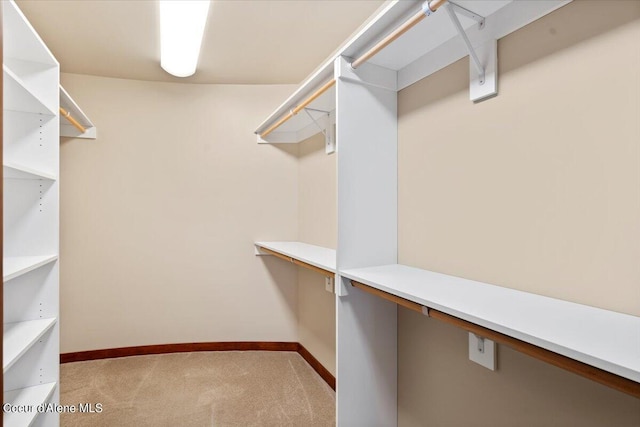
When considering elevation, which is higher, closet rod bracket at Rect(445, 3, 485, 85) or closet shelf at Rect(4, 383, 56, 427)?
closet rod bracket at Rect(445, 3, 485, 85)

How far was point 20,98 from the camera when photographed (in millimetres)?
1546

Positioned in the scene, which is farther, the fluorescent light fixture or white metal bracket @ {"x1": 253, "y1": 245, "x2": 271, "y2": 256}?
white metal bracket @ {"x1": 253, "y1": 245, "x2": 271, "y2": 256}

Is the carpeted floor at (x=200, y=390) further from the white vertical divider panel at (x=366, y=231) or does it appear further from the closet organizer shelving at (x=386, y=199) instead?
the closet organizer shelving at (x=386, y=199)

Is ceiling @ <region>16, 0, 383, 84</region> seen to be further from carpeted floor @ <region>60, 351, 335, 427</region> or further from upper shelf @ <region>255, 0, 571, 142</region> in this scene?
carpeted floor @ <region>60, 351, 335, 427</region>

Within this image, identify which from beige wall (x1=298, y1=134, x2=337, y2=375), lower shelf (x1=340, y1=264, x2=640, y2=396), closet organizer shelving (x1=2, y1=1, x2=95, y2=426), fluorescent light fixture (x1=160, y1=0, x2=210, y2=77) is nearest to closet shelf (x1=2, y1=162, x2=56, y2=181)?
closet organizer shelving (x1=2, y1=1, x2=95, y2=426)

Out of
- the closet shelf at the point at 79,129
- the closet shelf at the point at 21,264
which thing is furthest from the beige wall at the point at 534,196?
the closet shelf at the point at 79,129

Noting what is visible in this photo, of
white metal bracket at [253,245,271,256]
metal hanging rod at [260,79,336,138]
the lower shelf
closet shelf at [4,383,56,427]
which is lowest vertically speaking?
closet shelf at [4,383,56,427]

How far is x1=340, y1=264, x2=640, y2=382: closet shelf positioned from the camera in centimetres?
66

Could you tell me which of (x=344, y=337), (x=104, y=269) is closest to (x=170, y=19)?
(x=344, y=337)

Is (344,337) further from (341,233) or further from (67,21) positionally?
(67,21)

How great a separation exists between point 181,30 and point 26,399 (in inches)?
73.3

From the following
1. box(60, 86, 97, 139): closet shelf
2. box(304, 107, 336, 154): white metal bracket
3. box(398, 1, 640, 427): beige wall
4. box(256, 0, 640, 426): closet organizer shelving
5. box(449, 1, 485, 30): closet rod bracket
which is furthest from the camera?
box(60, 86, 97, 139): closet shelf

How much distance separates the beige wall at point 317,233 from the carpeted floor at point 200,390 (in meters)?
0.22

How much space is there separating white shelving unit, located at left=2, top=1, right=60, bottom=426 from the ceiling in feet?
1.74
